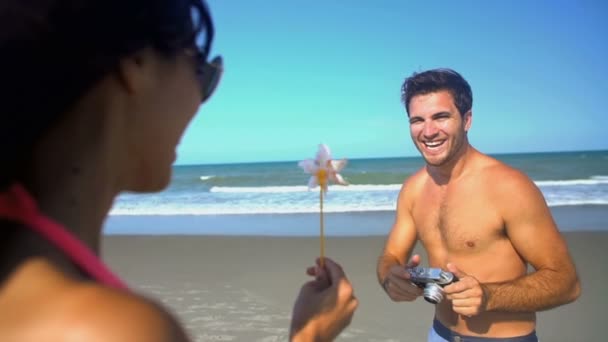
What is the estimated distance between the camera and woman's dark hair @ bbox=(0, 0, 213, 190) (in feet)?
1.89

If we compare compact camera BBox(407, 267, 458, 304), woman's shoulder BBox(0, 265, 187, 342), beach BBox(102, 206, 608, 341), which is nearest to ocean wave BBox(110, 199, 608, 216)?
beach BBox(102, 206, 608, 341)

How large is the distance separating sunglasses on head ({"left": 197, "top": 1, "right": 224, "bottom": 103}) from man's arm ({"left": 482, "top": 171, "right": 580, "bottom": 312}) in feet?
5.88

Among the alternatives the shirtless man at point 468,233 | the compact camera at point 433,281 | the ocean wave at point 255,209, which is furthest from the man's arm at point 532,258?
the ocean wave at point 255,209

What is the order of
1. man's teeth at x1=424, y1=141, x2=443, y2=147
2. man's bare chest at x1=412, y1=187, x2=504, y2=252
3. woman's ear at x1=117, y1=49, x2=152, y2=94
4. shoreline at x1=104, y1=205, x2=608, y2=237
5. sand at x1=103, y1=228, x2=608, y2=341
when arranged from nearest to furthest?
woman's ear at x1=117, y1=49, x2=152, y2=94, man's bare chest at x1=412, y1=187, x2=504, y2=252, man's teeth at x1=424, y1=141, x2=443, y2=147, sand at x1=103, y1=228, x2=608, y2=341, shoreline at x1=104, y1=205, x2=608, y2=237

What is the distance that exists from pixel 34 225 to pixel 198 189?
22852 millimetres

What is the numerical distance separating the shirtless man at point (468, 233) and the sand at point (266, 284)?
225 cm

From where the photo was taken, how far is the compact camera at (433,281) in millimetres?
2151

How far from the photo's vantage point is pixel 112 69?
0.65m

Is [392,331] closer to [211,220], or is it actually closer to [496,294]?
[496,294]

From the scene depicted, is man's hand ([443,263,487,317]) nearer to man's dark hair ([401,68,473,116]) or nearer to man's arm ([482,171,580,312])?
man's arm ([482,171,580,312])

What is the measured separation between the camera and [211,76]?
95 centimetres

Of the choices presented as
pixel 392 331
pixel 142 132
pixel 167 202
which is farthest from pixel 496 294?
pixel 167 202

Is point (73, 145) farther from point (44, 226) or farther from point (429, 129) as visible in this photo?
point (429, 129)

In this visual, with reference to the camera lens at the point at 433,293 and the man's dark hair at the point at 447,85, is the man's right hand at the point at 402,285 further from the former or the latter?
the man's dark hair at the point at 447,85
